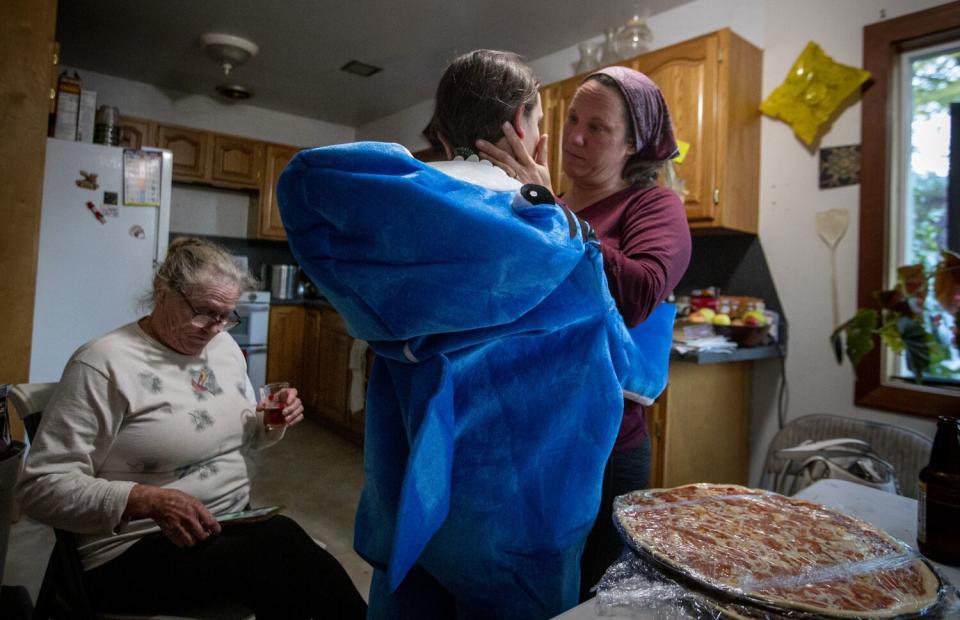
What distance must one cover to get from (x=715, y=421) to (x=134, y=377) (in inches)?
76.5

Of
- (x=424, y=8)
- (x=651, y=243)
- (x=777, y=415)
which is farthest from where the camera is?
(x=424, y=8)

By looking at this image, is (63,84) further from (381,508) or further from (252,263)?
(381,508)

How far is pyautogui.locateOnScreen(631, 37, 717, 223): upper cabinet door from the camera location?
2.24 meters

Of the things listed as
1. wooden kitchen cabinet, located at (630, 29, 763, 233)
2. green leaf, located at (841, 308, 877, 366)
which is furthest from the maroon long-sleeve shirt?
wooden kitchen cabinet, located at (630, 29, 763, 233)

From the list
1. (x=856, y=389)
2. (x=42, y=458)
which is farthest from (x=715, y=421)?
(x=42, y=458)

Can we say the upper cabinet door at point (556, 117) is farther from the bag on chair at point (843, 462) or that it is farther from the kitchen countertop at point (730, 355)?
the bag on chair at point (843, 462)

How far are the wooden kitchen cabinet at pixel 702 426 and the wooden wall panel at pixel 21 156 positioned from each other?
224cm

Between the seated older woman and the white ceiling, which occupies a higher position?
the white ceiling

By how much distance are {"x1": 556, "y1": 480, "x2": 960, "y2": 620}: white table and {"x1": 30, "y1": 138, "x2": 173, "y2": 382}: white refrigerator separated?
294cm

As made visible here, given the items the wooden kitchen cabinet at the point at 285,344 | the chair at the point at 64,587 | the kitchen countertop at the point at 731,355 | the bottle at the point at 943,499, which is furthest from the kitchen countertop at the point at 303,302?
the bottle at the point at 943,499

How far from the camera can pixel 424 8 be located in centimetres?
281

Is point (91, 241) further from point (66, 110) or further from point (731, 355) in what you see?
point (731, 355)

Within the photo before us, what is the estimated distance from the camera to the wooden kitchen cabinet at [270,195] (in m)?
4.55

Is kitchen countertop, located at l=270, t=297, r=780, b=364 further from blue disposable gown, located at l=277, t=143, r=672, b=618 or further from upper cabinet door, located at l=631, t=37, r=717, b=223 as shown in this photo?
blue disposable gown, located at l=277, t=143, r=672, b=618
